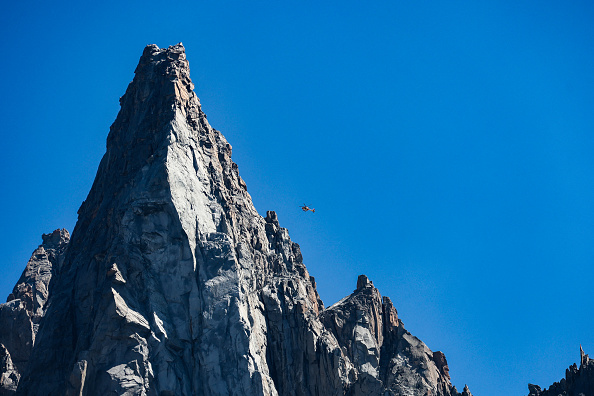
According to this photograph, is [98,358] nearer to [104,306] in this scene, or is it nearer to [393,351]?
[104,306]

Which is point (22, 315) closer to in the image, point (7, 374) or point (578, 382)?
point (7, 374)

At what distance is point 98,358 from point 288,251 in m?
49.6

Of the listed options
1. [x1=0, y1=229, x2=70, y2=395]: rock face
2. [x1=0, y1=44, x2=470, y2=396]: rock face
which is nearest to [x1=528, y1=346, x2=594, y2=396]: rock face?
[x1=0, y1=44, x2=470, y2=396]: rock face

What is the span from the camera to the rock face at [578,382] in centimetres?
13562

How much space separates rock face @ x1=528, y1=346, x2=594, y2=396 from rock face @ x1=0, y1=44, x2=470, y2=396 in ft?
61.2

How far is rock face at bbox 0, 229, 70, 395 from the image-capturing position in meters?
150

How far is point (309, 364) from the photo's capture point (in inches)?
5719

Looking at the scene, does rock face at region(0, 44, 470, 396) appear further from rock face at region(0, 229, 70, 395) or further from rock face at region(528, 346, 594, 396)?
rock face at region(528, 346, 594, 396)

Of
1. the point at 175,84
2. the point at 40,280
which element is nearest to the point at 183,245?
the point at 175,84

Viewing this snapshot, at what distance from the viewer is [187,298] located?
424ft

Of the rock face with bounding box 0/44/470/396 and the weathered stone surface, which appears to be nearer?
the rock face with bounding box 0/44/470/396

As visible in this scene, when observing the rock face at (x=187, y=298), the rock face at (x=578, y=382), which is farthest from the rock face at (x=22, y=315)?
the rock face at (x=578, y=382)

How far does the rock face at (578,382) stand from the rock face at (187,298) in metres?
18.6

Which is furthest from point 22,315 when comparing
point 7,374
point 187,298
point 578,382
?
point 578,382
